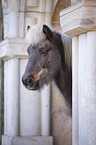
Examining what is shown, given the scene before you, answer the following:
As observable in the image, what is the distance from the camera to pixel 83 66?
80.7 inches

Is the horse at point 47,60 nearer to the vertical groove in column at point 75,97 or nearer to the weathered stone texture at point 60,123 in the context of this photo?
the vertical groove in column at point 75,97

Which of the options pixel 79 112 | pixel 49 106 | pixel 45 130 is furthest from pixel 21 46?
pixel 79 112

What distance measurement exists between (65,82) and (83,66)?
828 millimetres

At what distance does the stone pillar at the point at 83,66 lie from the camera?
A: 1928 mm

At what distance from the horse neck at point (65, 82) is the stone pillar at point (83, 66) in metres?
0.67

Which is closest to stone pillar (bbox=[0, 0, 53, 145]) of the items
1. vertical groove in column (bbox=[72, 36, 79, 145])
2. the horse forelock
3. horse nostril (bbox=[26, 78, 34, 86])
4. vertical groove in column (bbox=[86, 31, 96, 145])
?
the horse forelock

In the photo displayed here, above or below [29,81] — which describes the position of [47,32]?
above

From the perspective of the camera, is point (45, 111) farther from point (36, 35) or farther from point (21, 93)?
point (36, 35)

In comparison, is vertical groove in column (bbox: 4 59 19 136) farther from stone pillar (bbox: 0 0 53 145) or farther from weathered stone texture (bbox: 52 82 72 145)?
weathered stone texture (bbox: 52 82 72 145)

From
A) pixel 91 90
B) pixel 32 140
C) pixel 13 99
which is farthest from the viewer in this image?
pixel 13 99

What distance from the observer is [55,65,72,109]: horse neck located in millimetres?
2840

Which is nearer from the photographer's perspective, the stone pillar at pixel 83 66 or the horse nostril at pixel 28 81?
the stone pillar at pixel 83 66

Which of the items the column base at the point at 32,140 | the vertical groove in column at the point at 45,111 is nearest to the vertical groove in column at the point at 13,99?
the column base at the point at 32,140

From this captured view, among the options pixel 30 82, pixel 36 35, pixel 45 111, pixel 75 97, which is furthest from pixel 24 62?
pixel 75 97
